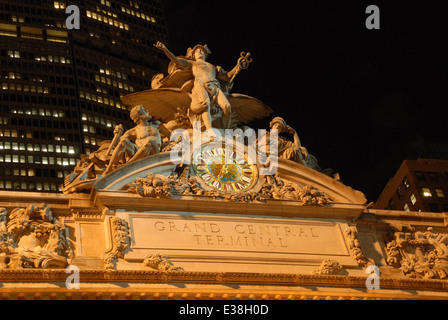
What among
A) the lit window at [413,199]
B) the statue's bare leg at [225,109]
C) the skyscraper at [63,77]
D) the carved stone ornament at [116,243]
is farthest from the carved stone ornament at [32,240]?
the lit window at [413,199]

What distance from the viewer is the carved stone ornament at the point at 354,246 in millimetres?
30828

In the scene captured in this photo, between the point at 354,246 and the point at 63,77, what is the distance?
155 ft

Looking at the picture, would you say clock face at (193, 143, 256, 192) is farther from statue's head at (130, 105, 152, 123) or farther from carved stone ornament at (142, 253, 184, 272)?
carved stone ornament at (142, 253, 184, 272)

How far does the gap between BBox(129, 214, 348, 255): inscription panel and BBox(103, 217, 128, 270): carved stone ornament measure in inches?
14.1

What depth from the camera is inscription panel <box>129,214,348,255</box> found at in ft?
96.0

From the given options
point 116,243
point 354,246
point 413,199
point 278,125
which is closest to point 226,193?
point 116,243

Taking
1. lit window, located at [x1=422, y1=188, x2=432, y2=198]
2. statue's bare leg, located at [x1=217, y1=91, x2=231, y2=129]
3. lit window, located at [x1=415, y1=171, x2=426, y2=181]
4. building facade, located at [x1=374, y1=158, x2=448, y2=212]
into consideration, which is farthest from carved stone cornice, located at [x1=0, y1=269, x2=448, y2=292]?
lit window, located at [x1=415, y1=171, x2=426, y2=181]

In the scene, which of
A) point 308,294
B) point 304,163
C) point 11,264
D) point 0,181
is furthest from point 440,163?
point 11,264

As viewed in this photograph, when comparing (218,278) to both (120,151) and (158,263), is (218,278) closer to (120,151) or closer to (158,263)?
(158,263)

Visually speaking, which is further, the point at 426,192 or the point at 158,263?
the point at 426,192

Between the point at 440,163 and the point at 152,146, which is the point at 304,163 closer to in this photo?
the point at 152,146

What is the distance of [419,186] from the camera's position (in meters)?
76.6

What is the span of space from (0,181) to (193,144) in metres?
37.6

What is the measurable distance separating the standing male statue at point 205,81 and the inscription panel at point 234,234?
15.1 feet
